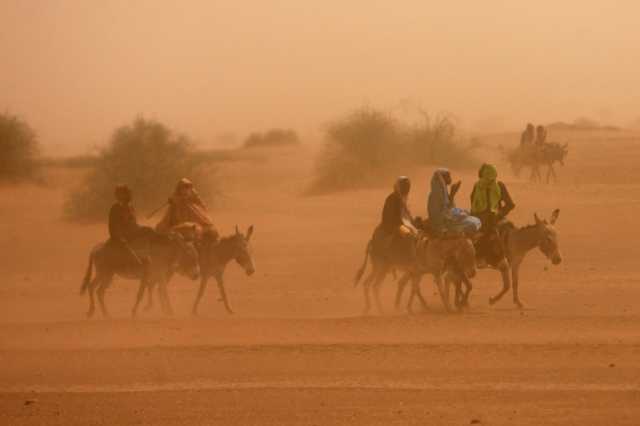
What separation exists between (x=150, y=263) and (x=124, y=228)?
2.07 ft

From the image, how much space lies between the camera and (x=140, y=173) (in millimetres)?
37469

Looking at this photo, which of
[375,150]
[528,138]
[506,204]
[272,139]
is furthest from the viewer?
[272,139]

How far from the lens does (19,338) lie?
16703mm

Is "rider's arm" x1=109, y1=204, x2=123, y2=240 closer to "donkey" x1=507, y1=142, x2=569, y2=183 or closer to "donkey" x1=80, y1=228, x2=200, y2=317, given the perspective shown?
"donkey" x1=80, y1=228, x2=200, y2=317

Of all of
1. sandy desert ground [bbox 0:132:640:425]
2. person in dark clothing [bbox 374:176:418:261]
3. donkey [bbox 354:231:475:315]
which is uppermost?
person in dark clothing [bbox 374:176:418:261]

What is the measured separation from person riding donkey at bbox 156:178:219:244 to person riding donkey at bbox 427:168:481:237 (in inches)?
131

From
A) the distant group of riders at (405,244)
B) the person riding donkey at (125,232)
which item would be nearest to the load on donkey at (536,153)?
the distant group of riders at (405,244)

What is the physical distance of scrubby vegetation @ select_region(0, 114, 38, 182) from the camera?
145 feet

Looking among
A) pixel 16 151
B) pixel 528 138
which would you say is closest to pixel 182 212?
pixel 528 138

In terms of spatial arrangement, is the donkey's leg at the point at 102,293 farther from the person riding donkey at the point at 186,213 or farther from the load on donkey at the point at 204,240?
the person riding donkey at the point at 186,213

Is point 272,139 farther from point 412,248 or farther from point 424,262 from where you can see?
point 424,262

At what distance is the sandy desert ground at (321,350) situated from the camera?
39.0ft

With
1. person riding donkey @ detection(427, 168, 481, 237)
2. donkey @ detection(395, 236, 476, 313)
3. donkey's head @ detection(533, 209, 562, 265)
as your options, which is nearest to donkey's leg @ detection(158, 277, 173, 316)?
donkey @ detection(395, 236, 476, 313)

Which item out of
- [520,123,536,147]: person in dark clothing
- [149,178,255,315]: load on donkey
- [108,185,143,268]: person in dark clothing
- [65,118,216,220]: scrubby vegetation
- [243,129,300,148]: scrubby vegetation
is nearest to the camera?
[108,185,143,268]: person in dark clothing
